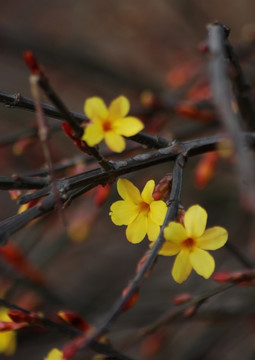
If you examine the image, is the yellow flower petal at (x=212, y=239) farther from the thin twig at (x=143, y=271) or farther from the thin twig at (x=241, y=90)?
the thin twig at (x=241, y=90)

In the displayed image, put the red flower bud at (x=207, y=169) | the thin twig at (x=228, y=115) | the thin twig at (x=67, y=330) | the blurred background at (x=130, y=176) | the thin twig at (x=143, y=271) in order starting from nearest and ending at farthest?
the thin twig at (x=228, y=115) < the thin twig at (x=143, y=271) < the thin twig at (x=67, y=330) < the red flower bud at (x=207, y=169) < the blurred background at (x=130, y=176)

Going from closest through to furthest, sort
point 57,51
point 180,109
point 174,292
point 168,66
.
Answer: point 180,109 < point 174,292 < point 57,51 < point 168,66

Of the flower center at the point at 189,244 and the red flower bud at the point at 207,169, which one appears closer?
the flower center at the point at 189,244

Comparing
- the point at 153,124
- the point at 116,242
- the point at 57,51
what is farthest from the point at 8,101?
the point at 116,242

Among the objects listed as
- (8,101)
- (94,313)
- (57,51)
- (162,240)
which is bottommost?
(162,240)

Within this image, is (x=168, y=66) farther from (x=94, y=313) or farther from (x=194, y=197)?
(x=94, y=313)

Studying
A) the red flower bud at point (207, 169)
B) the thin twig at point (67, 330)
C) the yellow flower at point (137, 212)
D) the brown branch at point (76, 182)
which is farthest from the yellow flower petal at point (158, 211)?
the red flower bud at point (207, 169)

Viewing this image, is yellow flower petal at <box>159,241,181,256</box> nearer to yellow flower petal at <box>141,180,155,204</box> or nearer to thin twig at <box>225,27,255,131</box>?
yellow flower petal at <box>141,180,155,204</box>
